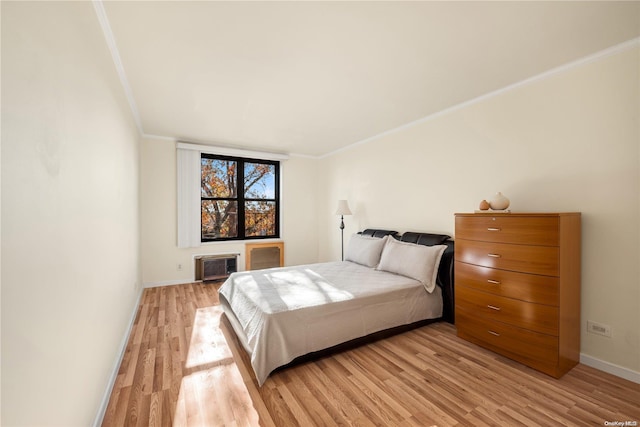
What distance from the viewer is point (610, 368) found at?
2.11m

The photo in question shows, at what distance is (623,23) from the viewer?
184 cm

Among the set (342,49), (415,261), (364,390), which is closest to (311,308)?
(364,390)

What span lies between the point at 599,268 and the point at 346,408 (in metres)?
2.29

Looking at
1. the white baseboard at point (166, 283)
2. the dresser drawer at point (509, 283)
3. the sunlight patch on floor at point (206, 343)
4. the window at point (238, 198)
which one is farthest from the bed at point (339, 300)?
the window at point (238, 198)

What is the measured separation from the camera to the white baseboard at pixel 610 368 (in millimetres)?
2016

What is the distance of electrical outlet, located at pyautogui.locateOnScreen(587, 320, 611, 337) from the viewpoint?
2141mm

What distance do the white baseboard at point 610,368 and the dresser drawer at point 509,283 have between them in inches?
28.3

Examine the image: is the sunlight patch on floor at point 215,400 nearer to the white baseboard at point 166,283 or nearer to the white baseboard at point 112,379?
the white baseboard at point 112,379

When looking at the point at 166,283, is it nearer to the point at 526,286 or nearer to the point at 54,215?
the point at 54,215

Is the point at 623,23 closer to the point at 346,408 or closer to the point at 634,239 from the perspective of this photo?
the point at 634,239

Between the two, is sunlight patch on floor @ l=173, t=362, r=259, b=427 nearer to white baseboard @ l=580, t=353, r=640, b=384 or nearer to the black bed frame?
the black bed frame

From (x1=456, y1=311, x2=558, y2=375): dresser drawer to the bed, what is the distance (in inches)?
17.3

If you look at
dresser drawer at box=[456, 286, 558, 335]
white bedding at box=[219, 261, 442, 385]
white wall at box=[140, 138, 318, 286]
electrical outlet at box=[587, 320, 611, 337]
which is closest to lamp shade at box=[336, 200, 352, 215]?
white bedding at box=[219, 261, 442, 385]

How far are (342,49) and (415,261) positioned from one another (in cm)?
226
